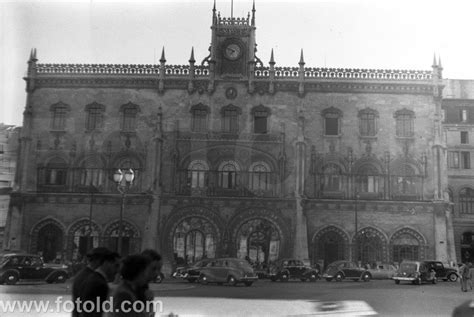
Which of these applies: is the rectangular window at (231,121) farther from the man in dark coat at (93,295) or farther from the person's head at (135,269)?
the person's head at (135,269)

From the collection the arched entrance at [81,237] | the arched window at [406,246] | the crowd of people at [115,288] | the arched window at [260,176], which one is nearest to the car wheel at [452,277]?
the arched window at [406,246]

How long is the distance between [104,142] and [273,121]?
9.93 metres

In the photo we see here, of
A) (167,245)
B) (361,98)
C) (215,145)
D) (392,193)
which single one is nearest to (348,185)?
(392,193)

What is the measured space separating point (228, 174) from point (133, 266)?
1039 inches

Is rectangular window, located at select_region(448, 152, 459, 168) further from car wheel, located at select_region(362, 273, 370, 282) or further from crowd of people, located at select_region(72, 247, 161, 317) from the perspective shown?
crowd of people, located at select_region(72, 247, 161, 317)

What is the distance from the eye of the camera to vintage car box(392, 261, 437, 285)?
25125mm

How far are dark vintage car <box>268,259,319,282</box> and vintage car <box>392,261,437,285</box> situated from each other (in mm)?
4134

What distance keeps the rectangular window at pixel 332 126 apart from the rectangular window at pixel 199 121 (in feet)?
23.7

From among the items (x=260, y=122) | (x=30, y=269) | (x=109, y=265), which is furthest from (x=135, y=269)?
(x=260, y=122)

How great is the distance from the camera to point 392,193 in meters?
31.3

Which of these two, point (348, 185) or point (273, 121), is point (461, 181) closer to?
point (348, 185)

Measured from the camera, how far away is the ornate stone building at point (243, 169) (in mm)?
31609

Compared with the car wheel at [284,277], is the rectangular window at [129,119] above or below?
above

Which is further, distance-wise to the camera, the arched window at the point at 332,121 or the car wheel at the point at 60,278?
the arched window at the point at 332,121
